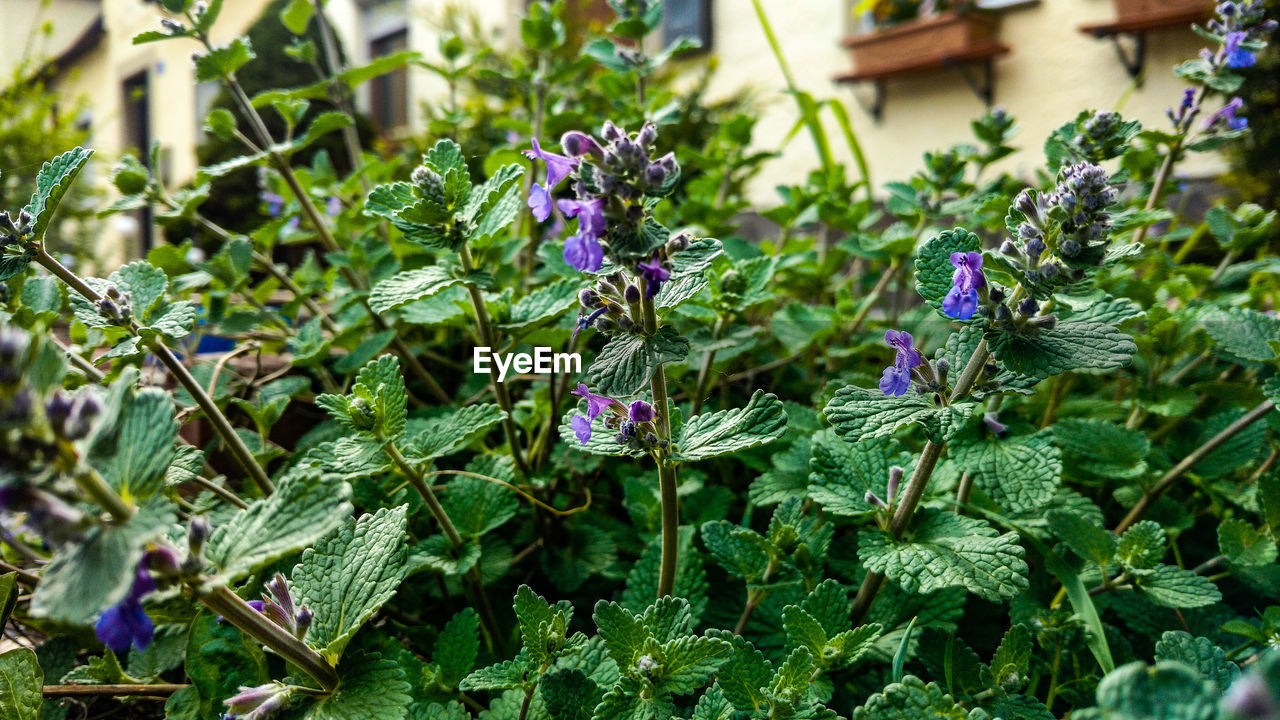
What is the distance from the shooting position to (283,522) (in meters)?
0.65

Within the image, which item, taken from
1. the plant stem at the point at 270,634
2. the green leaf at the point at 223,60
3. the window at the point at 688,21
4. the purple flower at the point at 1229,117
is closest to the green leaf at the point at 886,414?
the plant stem at the point at 270,634

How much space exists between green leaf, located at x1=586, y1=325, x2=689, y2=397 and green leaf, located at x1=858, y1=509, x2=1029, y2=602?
1.16 ft

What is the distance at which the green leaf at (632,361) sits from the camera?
78 centimetres

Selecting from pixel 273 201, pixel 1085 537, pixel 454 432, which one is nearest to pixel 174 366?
pixel 454 432

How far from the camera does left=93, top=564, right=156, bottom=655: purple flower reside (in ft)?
1.96

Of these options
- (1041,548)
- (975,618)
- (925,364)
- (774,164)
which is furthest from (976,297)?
(774,164)

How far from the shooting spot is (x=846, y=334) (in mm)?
1805

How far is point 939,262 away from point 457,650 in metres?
0.79

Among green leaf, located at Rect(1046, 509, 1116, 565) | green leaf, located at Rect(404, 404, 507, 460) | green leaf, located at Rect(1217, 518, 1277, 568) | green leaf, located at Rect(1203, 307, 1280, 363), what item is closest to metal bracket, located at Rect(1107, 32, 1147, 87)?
green leaf, located at Rect(1203, 307, 1280, 363)

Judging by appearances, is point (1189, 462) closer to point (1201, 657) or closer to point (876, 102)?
point (1201, 657)

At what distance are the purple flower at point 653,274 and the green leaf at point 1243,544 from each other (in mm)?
966

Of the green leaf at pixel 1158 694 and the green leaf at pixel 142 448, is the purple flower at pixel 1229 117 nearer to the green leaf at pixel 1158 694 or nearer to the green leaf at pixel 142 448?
the green leaf at pixel 1158 694

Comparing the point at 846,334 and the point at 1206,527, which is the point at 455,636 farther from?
the point at 1206,527

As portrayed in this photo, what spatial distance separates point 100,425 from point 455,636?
61 centimetres
